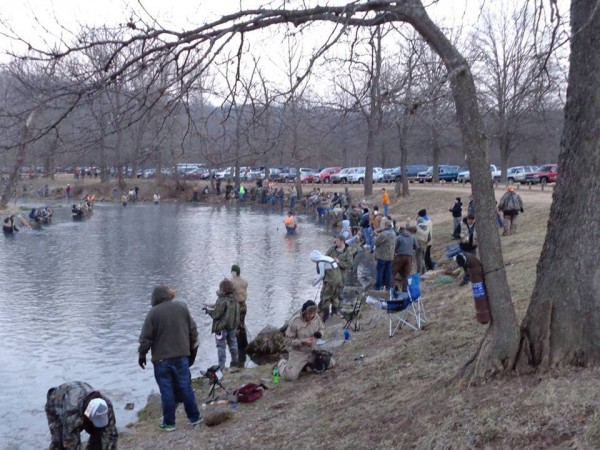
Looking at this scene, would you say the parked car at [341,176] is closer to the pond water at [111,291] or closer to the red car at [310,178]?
the red car at [310,178]

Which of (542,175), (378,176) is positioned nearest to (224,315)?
(542,175)

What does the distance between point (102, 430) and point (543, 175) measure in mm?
42682

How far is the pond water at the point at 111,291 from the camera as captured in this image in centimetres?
1136

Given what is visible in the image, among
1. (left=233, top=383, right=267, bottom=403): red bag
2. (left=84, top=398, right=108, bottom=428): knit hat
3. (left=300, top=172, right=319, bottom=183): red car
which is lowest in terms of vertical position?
(left=233, top=383, right=267, bottom=403): red bag

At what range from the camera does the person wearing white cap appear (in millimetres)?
5598

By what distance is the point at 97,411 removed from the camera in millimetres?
5559

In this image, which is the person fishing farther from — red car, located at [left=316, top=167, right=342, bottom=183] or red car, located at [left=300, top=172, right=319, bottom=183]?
red car, located at [left=300, top=172, right=319, bottom=183]

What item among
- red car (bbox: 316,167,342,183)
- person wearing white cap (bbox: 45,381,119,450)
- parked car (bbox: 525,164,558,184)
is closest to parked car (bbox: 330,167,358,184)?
red car (bbox: 316,167,342,183)

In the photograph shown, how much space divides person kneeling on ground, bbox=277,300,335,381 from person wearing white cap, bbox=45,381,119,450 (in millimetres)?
4297

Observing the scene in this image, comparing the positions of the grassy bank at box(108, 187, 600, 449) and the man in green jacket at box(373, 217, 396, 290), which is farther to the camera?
the man in green jacket at box(373, 217, 396, 290)

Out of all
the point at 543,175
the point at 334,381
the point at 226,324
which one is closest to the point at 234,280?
the point at 226,324

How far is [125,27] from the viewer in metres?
6.68

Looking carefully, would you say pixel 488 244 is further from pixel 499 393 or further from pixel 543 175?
→ pixel 543 175

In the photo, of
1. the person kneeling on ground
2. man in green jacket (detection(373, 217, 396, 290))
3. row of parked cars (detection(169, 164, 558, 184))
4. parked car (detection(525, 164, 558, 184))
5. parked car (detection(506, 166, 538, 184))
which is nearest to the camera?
the person kneeling on ground
